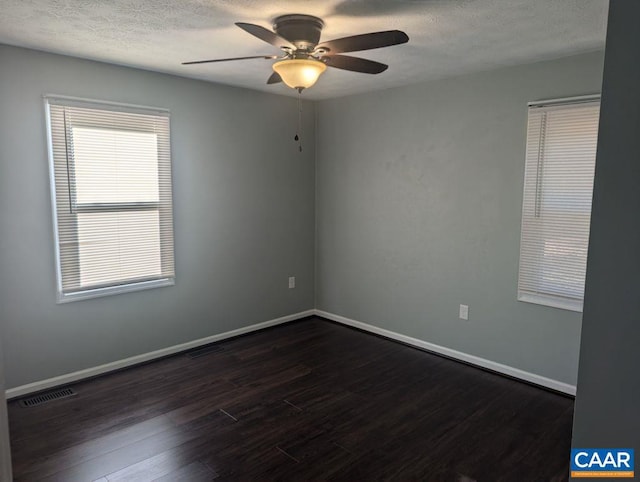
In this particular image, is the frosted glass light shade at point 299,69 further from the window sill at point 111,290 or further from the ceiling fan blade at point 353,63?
the window sill at point 111,290

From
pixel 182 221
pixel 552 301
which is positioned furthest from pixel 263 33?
pixel 552 301

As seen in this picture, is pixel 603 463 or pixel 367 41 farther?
pixel 367 41

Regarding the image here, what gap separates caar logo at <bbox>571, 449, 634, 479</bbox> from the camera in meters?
0.76

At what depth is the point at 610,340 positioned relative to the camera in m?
0.78

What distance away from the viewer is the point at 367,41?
81.2 inches

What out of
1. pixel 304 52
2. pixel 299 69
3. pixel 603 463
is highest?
pixel 304 52

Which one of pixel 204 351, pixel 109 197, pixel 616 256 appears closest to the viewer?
pixel 616 256

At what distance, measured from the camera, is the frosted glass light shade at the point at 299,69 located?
229 centimetres

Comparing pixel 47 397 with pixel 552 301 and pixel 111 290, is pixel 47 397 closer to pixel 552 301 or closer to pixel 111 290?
pixel 111 290

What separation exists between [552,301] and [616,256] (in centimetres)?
273

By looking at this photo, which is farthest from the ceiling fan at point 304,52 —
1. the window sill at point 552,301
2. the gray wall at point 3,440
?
the window sill at point 552,301

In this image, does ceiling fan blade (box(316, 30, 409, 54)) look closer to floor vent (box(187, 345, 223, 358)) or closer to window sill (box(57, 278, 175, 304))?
window sill (box(57, 278, 175, 304))

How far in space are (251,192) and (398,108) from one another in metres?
1.62

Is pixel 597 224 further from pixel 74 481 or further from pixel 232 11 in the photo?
pixel 74 481
